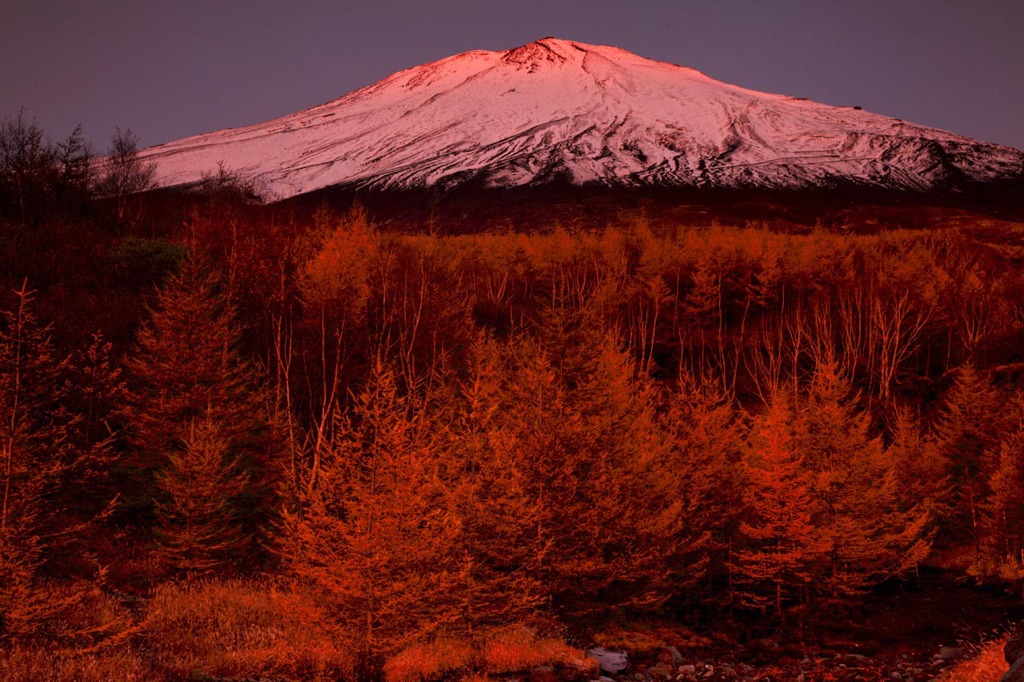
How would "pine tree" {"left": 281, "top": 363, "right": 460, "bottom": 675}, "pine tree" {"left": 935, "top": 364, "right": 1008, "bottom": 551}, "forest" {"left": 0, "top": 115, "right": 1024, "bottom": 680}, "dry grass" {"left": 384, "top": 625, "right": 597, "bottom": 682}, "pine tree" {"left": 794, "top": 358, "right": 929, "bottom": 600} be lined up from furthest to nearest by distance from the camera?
1. "pine tree" {"left": 935, "top": 364, "right": 1008, "bottom": 551}
2. "pine tree" {"left": 794, "top": 358, "right": 929, "bottom": 600}
3. "dry grass" {"left": 384, "top": 625, "right": 597, "bottom": 682}
4. "forest" {"left": 0, "top": 115, "right": 1024, "bottom": 680}
5. "pine tree" {"left": 281, "top": 363, "right": 460, "bottom": 675}

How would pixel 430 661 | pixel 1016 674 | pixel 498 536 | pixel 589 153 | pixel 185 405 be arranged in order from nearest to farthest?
pixel 1016 674 → pixel 430 661 → pixel 498 536 → pixel 185 405 → pixel 589 153

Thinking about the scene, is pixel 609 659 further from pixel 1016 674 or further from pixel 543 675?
pixel 1016 674

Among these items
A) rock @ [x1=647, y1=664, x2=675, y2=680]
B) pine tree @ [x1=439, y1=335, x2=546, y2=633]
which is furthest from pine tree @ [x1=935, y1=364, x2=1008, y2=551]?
pine tree @ [x1=439, y1=335, x2=546, y2=633]

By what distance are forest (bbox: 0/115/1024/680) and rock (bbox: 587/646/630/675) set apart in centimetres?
78

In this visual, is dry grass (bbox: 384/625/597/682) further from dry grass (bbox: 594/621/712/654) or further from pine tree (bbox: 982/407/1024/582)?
pine tree (bbox: 982/407/1024/582)

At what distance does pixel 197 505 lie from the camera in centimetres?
1938

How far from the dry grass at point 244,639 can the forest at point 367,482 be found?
61 mm

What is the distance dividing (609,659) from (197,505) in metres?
11.5

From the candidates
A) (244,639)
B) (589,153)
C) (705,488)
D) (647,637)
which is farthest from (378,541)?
(589,153)

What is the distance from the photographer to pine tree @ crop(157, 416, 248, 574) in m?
19.1

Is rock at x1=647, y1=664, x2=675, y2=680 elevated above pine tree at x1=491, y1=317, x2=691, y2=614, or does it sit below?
below

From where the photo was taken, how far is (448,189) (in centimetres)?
14438

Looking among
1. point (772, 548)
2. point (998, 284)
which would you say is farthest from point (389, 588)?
point (998, 284)

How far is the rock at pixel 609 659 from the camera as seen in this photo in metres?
18.3
